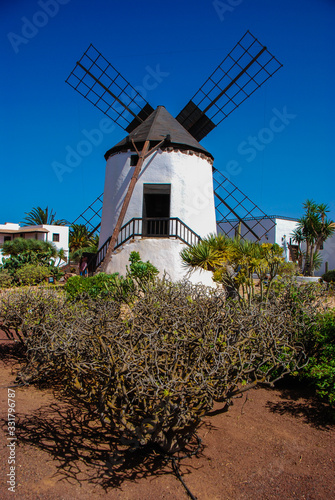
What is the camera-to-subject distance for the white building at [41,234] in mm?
42188

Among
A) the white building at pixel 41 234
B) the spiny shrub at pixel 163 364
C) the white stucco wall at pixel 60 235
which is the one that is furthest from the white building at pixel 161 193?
the white stucco wall at pixel 60 235

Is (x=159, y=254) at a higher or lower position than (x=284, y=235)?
lower

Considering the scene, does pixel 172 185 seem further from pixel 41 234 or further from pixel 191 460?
pixel 41 234

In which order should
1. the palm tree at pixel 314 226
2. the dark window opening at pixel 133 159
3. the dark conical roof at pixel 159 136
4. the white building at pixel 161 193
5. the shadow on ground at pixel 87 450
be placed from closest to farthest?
the shadow on ground at pixel 87 450 < the white building at pixel 161 193 < the dark conical roof at pixel 159 136 < the dark window opening at pixel 133 159 < the palm tree at pixel 314 226

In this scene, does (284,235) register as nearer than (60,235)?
Yes

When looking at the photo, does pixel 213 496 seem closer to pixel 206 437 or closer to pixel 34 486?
pixel 206 437

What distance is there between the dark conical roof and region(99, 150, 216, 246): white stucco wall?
0.36 metres

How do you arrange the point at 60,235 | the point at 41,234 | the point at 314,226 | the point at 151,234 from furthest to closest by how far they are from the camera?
1. the point at 60,235
2. the point at 41,234
3. the point at 314,226
4. the point at 151,234

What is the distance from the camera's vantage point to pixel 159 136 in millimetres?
15891

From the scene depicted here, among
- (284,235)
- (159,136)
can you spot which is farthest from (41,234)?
(159,136)

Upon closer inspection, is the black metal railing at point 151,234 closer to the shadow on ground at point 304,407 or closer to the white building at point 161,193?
the white building at point 161,193

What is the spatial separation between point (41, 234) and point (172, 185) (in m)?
30.7

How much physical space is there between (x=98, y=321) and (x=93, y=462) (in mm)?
1598

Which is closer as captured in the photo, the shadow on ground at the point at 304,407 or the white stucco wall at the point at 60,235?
the shadow on ground at the point at 304,407
